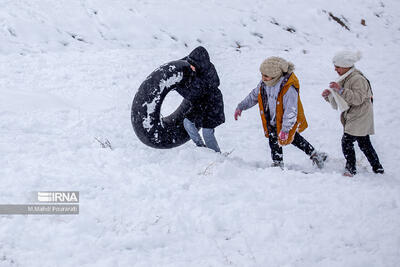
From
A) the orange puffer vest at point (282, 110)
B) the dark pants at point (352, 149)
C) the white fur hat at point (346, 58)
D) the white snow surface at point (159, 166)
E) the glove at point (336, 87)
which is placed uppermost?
the white fur hat at point (346, 58)

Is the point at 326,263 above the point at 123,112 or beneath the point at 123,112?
above

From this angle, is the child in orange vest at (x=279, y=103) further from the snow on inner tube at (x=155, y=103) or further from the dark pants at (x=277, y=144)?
the snow on inner tube at (x=155, y=103)

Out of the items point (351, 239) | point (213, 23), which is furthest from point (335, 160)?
point (213, 23)

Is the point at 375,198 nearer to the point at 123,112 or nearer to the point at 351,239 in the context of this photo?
the point at 351,239

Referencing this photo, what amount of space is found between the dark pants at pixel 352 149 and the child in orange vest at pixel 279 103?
1.54 ft

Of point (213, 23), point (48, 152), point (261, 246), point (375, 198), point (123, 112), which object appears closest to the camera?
point (261, 246)

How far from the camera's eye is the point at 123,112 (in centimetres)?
575

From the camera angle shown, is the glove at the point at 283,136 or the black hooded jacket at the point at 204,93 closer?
the glove at the point at 283,136

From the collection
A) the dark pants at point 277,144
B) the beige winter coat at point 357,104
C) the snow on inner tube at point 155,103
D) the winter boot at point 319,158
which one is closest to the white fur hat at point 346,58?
the beige winter coat at point 357,104

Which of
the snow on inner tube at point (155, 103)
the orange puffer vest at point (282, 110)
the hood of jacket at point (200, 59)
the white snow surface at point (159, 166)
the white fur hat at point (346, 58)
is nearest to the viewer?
the white snow surface at point (159, 166)

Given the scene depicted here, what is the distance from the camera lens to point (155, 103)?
4.20 m

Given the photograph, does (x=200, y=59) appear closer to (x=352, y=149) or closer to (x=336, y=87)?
(x=336, y=87)

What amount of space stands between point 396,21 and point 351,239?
12.0 meters

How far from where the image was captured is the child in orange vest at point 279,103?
3775 mm
